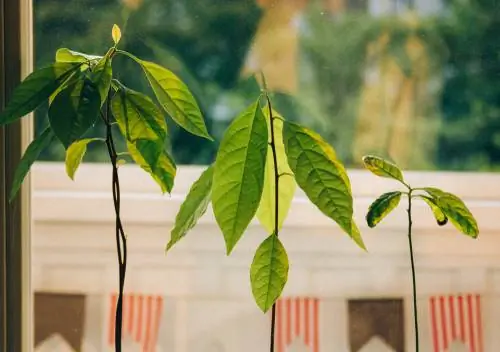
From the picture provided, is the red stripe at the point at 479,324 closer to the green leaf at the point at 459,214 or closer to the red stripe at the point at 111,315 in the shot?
the green leaf at the point at 459,214

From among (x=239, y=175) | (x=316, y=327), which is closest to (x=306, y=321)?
(x=316, y=327)

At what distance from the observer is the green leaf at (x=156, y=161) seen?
1020 millimetres

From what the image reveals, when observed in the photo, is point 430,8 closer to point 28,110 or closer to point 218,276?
point 218,276

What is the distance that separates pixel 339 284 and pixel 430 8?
549mm

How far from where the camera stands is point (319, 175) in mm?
1002

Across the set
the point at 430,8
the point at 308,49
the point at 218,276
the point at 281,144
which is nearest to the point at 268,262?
the point at 281,144

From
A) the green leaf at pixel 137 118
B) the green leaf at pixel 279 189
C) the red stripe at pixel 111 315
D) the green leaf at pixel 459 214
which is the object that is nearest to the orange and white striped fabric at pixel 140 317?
the red stripe at pixel 111 315

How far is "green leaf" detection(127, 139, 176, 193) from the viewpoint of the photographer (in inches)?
40.1

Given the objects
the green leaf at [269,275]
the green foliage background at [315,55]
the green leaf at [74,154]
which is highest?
the green foliage background at [315,55]

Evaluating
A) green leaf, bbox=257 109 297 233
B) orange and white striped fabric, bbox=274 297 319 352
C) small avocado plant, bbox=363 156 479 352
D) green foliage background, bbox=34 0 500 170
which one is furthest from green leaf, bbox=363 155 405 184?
orange and white striped fabric, bbox=274 297 319 352

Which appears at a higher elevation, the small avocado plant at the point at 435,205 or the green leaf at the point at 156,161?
the green leaf at the point at 156,161

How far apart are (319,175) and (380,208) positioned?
16 centimetres

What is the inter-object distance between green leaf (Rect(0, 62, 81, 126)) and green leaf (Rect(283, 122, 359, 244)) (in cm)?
33

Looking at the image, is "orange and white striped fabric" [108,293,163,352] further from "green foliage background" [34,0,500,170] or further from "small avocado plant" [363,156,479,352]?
"small avocado plant" [363,156,479,352]
